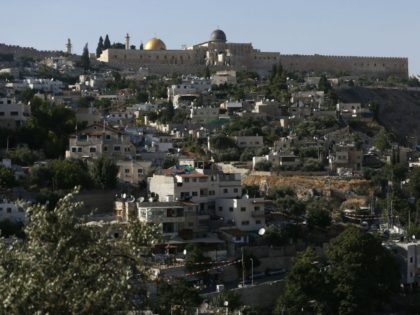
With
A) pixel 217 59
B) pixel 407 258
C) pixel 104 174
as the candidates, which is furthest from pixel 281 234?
pixel 217 59

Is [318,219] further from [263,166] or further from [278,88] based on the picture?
[278,88]

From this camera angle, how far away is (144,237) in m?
10.9

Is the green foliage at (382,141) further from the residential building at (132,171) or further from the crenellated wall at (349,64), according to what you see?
the crenellated wall at (349,64)

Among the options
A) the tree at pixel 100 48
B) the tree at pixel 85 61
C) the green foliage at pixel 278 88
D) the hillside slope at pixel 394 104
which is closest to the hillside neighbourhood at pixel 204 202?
the green foliage at pixel 278 88

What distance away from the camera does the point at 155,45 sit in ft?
221

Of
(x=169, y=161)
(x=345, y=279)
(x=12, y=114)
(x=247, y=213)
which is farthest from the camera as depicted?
(x=12, y=114)

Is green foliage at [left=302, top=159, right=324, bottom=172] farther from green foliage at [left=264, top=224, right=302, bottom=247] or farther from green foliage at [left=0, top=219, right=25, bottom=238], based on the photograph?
green foliage at [left=0, top=219, right=25, bottom=238]

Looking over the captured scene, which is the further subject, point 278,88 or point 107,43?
point 107,43

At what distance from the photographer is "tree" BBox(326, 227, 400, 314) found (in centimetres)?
2134

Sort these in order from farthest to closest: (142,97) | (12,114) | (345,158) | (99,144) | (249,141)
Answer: (142,97), (249,141), (345,158), (12,114), (99,144)

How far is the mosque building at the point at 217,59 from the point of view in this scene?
2559 inches

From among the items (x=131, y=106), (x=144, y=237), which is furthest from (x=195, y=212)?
(x=131, y=106)

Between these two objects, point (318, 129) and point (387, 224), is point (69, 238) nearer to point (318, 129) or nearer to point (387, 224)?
point (387, 224)

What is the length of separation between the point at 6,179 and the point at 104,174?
9.45 feet
